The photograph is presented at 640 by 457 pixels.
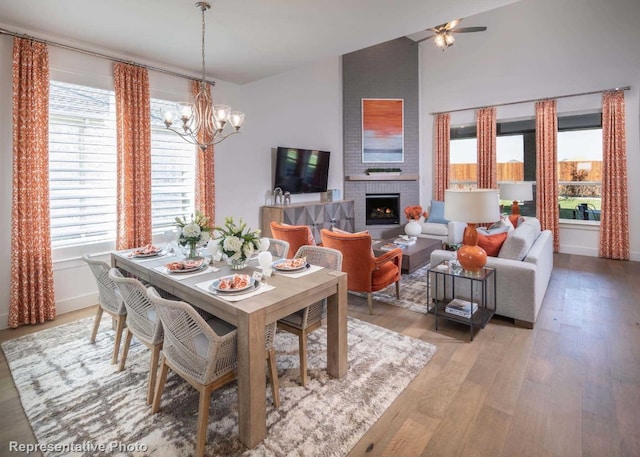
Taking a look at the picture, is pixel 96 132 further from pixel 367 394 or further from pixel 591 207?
pixel 591 207

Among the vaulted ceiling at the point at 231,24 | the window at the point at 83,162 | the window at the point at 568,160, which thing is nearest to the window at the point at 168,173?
the window at the point at 83,162

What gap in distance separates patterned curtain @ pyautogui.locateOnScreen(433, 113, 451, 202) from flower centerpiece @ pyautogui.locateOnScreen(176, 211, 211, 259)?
6237mm

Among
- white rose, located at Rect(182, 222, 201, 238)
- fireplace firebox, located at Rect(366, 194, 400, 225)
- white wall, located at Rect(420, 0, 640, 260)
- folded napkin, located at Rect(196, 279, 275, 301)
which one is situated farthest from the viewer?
fireplace firebox, located at Rect(366, 194, 400, 225)

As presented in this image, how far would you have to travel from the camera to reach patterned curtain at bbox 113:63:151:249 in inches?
164

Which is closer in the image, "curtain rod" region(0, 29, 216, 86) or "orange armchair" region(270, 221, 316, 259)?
"curtain rod" region(0, 29, 216, 86)

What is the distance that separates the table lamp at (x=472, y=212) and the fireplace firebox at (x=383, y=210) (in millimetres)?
4687

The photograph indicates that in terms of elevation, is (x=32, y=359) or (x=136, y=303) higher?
(x=136, y=303)

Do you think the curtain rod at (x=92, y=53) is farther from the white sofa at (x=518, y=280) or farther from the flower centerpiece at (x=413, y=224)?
the white sofa at (x=518, y=280)

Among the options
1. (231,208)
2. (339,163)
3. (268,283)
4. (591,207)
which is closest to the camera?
(268,283)

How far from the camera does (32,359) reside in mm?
2896

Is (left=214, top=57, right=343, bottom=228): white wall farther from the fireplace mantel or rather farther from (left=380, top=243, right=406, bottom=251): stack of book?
(left=380, top=243, right=406, bottom=251): stack of book

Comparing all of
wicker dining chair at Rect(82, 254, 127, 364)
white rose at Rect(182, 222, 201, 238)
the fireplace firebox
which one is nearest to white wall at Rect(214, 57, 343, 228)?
the fireplace firebox

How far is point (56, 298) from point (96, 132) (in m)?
1.94

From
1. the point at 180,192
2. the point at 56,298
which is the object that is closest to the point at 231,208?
the point at 180,192
